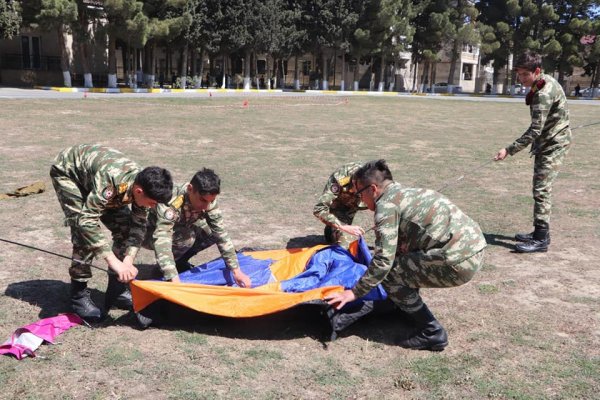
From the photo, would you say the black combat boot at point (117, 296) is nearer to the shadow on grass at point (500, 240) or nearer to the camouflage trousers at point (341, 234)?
the camouflage trousers at point (341, 234)

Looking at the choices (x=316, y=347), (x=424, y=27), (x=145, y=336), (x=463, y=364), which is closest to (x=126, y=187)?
(x=145, y=336)

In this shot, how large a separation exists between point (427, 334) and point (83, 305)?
2318 mm

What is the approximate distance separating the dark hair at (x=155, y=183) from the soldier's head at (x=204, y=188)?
0.37 m

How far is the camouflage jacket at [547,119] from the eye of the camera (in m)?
5.30

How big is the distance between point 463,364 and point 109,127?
40.4ft

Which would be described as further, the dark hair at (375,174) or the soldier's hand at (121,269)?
the soldier's hand at (121,269)

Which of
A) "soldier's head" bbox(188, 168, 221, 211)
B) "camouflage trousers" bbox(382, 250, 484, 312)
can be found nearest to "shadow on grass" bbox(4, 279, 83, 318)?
"soldier's head" bbox(188, 168, 221, 211)

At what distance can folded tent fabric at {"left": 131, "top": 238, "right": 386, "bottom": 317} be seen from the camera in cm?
357

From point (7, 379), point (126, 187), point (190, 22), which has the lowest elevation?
point (7, 379)

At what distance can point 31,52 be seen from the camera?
31.9 metres

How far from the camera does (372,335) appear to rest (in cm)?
375

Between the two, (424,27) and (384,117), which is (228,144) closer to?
(384,117)

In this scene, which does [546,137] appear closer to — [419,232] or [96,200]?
[419,232]

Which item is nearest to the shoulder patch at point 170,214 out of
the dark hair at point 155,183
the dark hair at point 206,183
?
the dark hair at point 206,183
